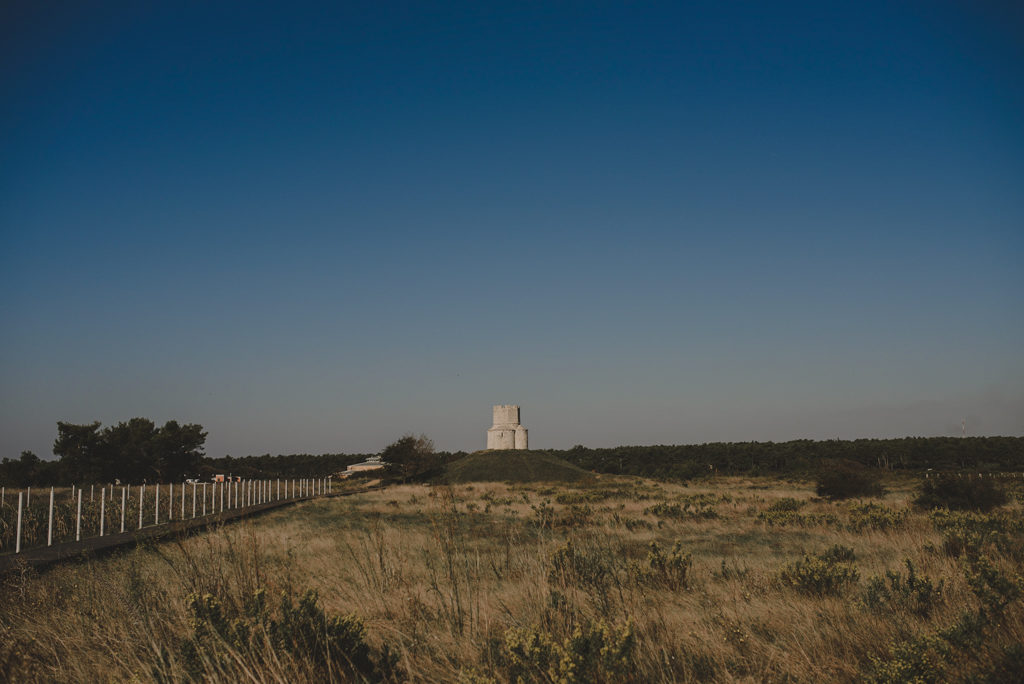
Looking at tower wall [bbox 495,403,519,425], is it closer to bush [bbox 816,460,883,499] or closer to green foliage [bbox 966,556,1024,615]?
Result: bush [bbox 816,460,883,499]

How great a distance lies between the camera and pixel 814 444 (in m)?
93.8

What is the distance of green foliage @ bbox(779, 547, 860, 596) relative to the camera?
21.3ft

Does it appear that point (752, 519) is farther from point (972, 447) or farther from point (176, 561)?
point (972, 447)

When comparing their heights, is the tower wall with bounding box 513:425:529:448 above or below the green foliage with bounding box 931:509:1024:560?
below

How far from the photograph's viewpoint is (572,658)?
3.47 m

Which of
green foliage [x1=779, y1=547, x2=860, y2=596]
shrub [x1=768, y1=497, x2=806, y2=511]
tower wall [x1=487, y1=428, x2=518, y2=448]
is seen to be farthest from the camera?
tower wall [x1=487, y1=428, x2=518, y2=448]

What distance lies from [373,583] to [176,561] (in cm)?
279

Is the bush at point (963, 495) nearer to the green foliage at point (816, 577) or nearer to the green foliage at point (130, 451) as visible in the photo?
the green foliage at point (816, 577)

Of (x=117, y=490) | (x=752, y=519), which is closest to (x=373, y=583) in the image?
(x=752, y=519)

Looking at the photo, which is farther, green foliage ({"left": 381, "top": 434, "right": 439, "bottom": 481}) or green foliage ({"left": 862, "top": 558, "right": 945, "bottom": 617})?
green foliage ({"left": 381, "top": 434, "right": 439, "bottom": 481})

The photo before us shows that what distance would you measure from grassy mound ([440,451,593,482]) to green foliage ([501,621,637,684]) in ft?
171

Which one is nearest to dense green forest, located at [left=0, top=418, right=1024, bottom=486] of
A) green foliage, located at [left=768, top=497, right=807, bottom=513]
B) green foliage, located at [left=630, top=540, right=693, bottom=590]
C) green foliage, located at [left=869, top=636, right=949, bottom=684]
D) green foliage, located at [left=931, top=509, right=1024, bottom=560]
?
green foliage, located at [left=768, top=497, right=807, bottom=513]

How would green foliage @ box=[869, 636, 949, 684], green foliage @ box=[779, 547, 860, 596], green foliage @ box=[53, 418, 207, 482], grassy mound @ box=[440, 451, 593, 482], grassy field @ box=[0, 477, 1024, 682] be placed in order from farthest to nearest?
grassy mound @ box=[440, 451, 593, 482] → green foliage @ box=[53, 418, 207, 482] → green foliage @ box=[779, 547, 860, 596] → grassy field @ box=[0, 477, 1024, 682] → green foliage @ box=[869, 636, 949, 684]

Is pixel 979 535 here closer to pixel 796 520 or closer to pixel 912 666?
pixel 796 520
